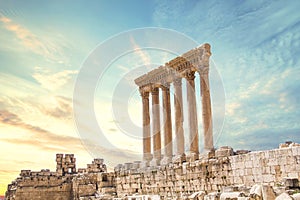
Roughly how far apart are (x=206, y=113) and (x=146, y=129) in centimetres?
672

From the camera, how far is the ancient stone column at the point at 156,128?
2527 cm

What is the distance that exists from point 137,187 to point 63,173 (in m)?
10.9

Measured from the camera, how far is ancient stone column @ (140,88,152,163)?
26.3m

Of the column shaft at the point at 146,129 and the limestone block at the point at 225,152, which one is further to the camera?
the column shaft at the point at 146,129

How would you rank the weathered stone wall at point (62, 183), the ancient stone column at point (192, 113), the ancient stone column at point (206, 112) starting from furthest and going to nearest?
the weathered stone wall at point (62, 183) → the ancient stone column at point (192, 113) → the ancient stone column at point (206, 112)

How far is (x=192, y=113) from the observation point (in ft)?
74.3

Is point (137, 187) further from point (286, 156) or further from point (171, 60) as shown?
point (286, 156)

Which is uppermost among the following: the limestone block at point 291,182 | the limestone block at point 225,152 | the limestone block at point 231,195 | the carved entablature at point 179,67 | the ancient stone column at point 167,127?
the carved entablature at point 179,67

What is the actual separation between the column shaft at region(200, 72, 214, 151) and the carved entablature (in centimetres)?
70

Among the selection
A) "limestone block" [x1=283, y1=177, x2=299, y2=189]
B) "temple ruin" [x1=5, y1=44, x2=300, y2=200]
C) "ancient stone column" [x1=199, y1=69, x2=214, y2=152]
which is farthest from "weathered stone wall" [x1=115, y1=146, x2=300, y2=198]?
"ancient stone column" [x1=199, y1=69, x2=214, y2=152]

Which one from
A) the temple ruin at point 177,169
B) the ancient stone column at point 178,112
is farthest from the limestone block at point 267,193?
the ancient stone column at point 178,112

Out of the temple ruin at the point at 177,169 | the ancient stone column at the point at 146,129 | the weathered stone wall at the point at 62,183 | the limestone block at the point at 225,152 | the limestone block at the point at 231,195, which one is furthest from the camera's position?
the weathered stone wall at the point at 62,183

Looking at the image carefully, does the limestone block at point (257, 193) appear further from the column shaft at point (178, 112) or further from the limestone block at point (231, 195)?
the column shaft at point (178, 112)

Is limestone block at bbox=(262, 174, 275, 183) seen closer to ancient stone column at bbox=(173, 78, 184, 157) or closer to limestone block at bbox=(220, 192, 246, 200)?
limestone block at bbox=(220, 192, 246, 200)
